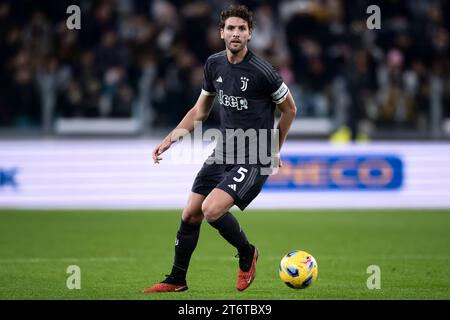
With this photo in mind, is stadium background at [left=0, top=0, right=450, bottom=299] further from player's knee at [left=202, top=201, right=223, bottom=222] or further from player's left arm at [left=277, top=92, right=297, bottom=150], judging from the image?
player's knee at [left=202, top=201, right=223, bottom=222]

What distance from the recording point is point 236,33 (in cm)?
812

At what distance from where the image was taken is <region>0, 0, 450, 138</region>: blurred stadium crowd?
1667cm

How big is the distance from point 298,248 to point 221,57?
4180 mm

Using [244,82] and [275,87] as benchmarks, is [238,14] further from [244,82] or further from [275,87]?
[275,87]

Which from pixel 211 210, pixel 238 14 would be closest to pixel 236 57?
pixel 238 14

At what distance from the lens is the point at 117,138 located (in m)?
16.7

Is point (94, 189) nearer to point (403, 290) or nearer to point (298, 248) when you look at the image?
point (298, 248)

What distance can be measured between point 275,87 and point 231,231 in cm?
128

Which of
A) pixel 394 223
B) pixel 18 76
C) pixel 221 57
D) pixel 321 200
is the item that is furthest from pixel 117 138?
pixel 221 57

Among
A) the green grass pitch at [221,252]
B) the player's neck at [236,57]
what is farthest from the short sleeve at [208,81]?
the green grass pitch at [221,252]

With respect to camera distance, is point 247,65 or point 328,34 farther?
point 328,34

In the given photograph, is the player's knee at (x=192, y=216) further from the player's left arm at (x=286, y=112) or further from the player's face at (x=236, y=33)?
the player's face at (x=236, y=33)

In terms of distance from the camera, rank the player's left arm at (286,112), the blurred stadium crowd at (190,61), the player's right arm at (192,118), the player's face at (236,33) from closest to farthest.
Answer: the player's face at (236,33) < the player's left arm at (286,112) < the player's right arm at (192,118) < the blurred stadium crowd at (190,61)

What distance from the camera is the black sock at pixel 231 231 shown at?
8.35 metres
